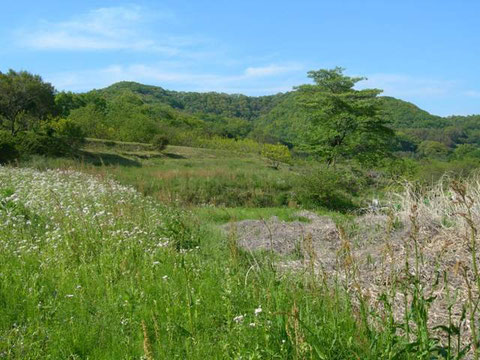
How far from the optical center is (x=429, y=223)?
5945mm

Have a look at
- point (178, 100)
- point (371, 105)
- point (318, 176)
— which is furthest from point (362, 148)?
point (178, 100)

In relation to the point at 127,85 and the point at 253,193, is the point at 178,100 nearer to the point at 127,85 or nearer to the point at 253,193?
the point at 127,85

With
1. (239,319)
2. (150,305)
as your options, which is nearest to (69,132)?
(150,305)

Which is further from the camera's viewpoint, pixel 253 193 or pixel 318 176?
pixel 253 193

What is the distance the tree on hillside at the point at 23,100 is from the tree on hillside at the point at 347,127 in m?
20.4

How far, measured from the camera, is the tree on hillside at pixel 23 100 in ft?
108

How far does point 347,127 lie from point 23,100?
24.6 m

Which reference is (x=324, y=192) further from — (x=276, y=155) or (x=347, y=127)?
(x=276, y=155)

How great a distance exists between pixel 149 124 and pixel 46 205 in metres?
47.4

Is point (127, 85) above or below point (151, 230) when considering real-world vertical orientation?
above

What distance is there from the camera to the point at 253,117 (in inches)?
6053

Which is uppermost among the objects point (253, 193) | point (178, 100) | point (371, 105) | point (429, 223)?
point (178, 100)

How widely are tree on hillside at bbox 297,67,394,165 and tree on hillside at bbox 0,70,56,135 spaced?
20411 millimetres

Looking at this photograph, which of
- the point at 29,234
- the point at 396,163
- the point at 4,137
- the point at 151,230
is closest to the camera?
the point at 29,234
